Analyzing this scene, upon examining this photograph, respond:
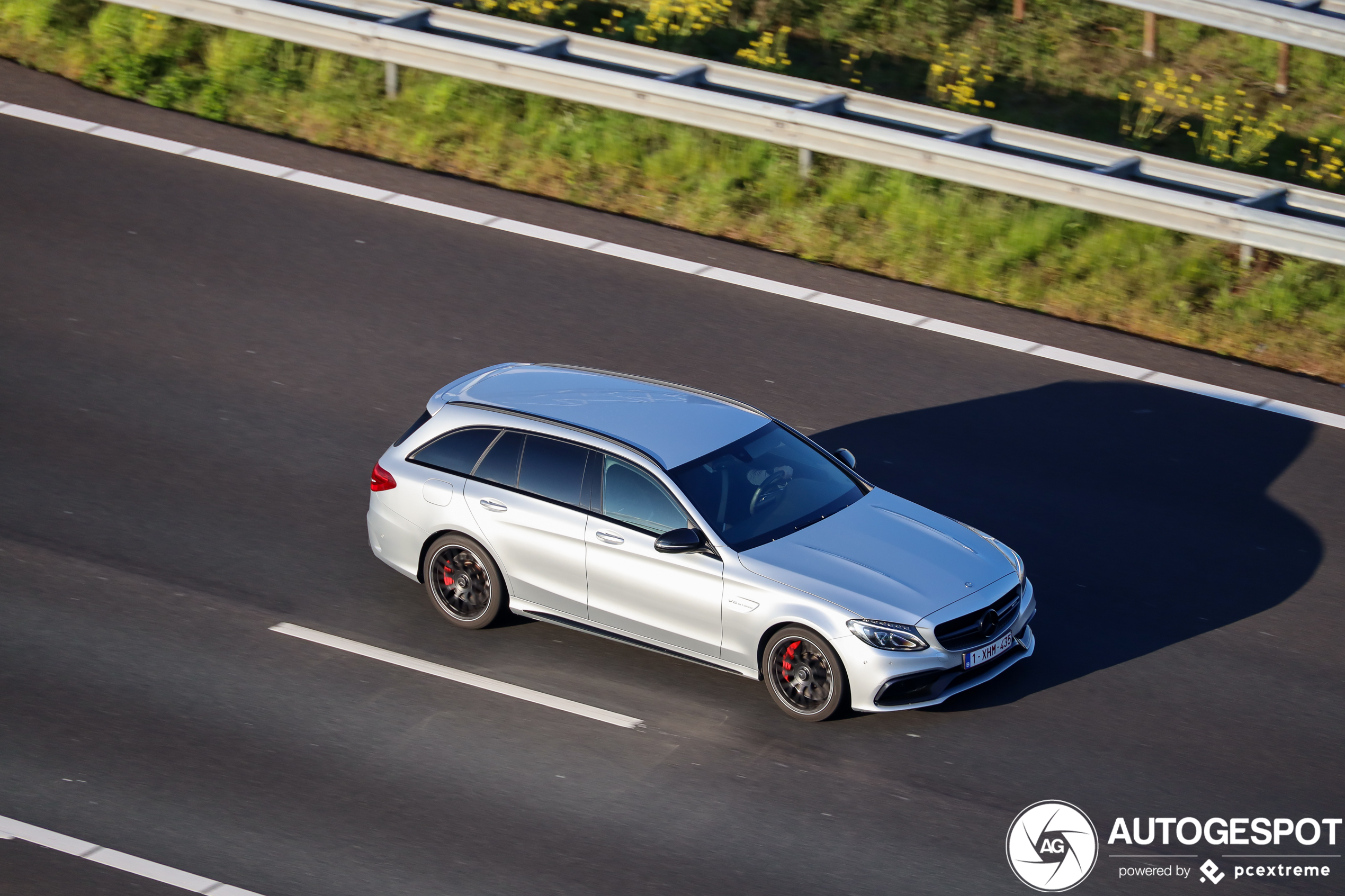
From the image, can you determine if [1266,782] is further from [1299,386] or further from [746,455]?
[1299,386]

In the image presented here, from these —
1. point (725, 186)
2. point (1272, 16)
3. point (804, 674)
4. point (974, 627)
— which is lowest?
point (804, 674)

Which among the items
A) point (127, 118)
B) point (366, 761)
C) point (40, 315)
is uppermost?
point (127, 118)

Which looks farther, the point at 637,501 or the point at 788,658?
the point at 637,501

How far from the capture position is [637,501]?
382 inches

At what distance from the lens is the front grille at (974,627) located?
9109 millimetres

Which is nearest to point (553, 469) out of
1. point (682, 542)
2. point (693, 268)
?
point (682, 542)

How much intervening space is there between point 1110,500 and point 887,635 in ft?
10.3

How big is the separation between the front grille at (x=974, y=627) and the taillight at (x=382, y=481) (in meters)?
3.60

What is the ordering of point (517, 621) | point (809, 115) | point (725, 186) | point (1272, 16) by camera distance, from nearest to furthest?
point (517, 621)
point (809, 115)
point (1272, 16)
point (725, 186)

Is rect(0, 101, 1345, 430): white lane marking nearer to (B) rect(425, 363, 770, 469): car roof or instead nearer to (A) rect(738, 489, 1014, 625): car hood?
(B) rect(425, 363, 770, 469): car roof

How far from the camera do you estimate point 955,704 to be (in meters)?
9.55

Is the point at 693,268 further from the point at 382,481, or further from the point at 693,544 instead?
the point at 693,544

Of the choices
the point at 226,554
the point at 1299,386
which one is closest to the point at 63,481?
the point at 226,554

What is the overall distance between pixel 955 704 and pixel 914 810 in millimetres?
1077
